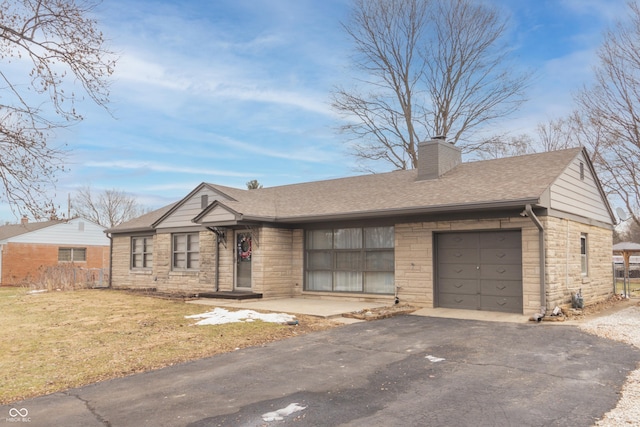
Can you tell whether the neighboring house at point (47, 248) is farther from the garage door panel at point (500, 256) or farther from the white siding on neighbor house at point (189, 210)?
the garage door panel at point (500, 256)

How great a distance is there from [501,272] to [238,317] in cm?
663

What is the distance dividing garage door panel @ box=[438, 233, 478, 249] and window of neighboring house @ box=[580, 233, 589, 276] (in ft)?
13.0

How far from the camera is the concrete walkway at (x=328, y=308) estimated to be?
10926 mm

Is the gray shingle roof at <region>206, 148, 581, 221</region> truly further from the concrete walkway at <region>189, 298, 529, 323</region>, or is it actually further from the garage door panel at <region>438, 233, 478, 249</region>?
the concrete walkway at <region>189, 298, 529, 323</region>

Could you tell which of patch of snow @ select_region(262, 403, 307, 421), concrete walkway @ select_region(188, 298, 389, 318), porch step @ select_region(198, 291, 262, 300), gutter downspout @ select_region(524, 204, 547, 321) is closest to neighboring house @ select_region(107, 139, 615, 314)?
gutter downspout @ select_region(524, 204, 547, 321)

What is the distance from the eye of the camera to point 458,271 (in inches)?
480

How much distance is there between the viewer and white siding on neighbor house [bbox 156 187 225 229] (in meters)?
17.2

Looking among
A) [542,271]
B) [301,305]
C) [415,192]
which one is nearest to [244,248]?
[301,305]

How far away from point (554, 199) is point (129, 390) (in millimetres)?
10424

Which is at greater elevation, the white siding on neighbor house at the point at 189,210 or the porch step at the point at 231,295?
the white siding on neighbor house at the point at 189,210

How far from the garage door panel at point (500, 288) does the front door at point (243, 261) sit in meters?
7.58

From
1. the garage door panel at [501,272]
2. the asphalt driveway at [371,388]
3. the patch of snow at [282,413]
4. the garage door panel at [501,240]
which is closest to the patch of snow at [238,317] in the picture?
the asphalt driveway at [371,388]

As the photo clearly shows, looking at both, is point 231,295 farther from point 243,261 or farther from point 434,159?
point 434,159

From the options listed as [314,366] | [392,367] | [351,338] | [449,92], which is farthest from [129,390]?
[449,92]
